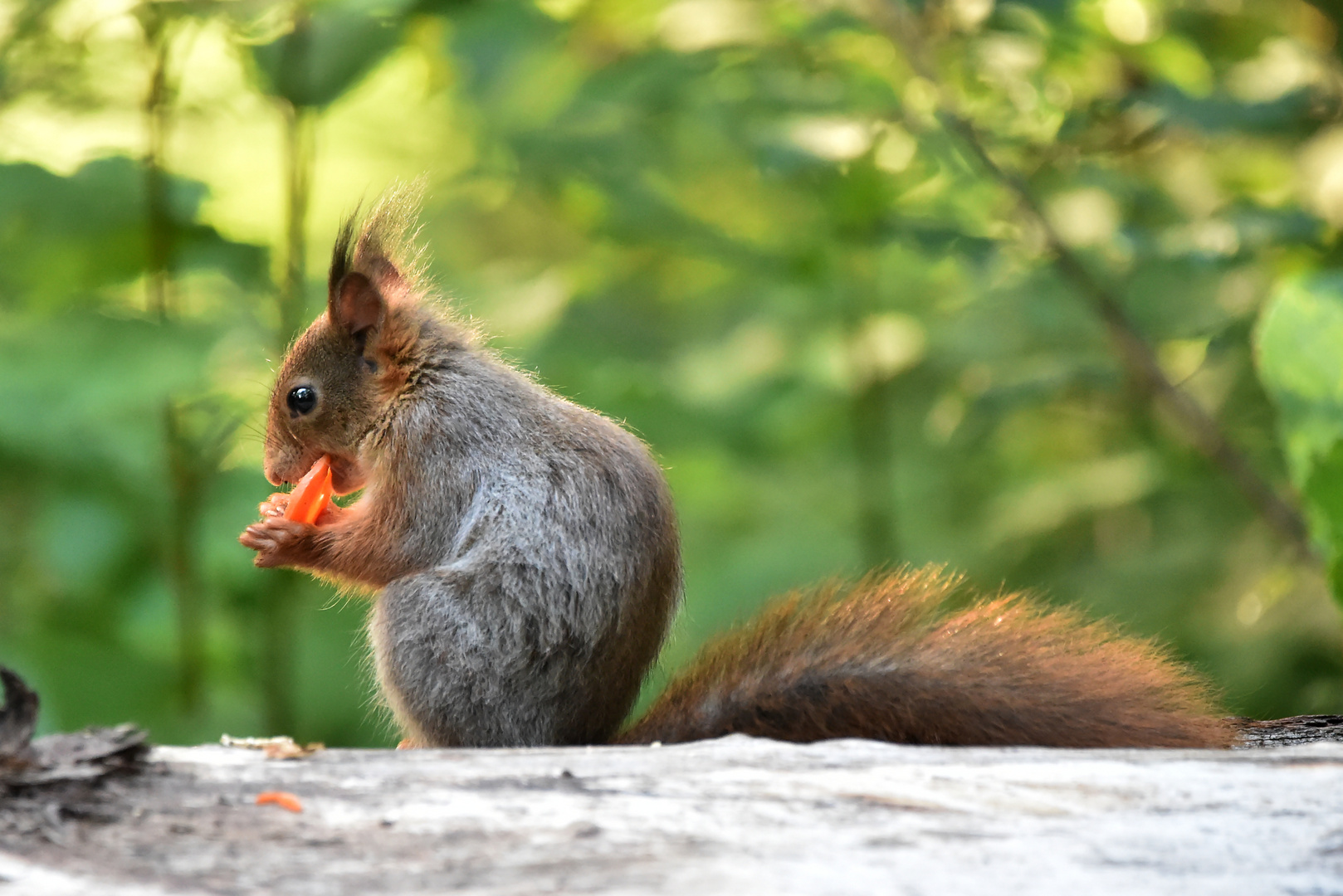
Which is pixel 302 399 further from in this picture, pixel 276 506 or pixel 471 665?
pixel 471 665

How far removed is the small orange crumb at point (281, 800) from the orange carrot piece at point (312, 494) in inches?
31.5

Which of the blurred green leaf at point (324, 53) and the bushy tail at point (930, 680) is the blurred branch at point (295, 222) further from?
the bushy tail at point (930, 680)

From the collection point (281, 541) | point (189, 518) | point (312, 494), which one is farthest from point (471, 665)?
point (189, 518)

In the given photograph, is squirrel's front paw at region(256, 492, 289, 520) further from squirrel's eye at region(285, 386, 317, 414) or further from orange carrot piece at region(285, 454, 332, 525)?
squirrel's eye at region(285, 386, 317, 414)

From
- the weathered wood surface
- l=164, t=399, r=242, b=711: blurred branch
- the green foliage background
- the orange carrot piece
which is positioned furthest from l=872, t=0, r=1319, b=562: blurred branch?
l=164, t=399, r=242, b=711: blurred branch

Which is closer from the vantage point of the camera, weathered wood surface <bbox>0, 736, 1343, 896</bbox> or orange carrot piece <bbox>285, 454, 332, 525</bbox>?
weathered wood surface <bbox>0, 736, 1343, 896</bbox>

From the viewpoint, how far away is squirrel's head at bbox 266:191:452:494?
2.29 meters

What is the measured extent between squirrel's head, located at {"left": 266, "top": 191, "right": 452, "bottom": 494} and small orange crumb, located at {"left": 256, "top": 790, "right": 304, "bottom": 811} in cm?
92

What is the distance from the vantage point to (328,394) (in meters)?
2.31

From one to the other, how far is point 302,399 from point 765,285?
6.27 feet

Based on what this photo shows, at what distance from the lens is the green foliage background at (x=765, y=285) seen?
9.43 feet

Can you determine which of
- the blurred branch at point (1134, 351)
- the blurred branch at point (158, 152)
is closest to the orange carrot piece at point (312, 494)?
the blurred branch at point (158, 152)

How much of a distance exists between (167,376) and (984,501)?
7.49 feet

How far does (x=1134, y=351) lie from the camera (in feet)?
9.68
